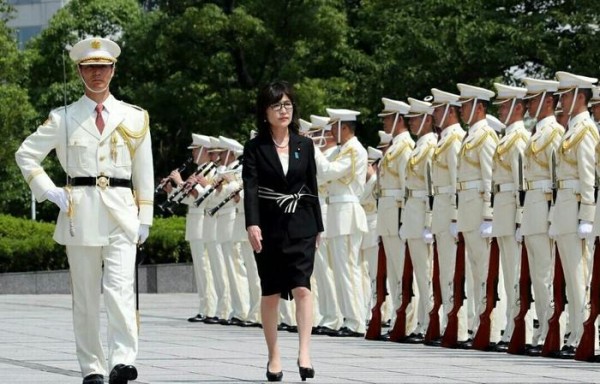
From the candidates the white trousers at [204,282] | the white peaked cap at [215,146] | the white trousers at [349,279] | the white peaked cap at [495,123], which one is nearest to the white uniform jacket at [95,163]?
the white peaked cap at [495,123]

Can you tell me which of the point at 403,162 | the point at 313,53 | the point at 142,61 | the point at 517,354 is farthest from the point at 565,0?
the point at 517,354

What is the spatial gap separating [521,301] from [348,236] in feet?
11.2

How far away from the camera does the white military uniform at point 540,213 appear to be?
14.6 metres

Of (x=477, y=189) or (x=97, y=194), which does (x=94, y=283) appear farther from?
(x=477, y=189)

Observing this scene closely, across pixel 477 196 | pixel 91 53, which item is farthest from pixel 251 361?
pixel 91 53

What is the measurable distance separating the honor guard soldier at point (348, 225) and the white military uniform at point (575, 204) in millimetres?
3706

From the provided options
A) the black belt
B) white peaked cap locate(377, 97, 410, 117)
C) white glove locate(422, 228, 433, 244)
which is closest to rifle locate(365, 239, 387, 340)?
white glove locate(422, 228, 433, 244)

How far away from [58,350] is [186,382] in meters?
3.48

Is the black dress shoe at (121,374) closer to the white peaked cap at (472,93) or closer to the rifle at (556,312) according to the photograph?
the rifle at (556,312)

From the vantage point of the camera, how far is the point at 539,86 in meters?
14.7

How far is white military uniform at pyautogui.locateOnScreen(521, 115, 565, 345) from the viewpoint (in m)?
14.6

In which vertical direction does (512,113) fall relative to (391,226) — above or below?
above

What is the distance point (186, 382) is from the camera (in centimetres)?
1189

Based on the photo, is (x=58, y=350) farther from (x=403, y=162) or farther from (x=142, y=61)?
(x=142, y=61)
